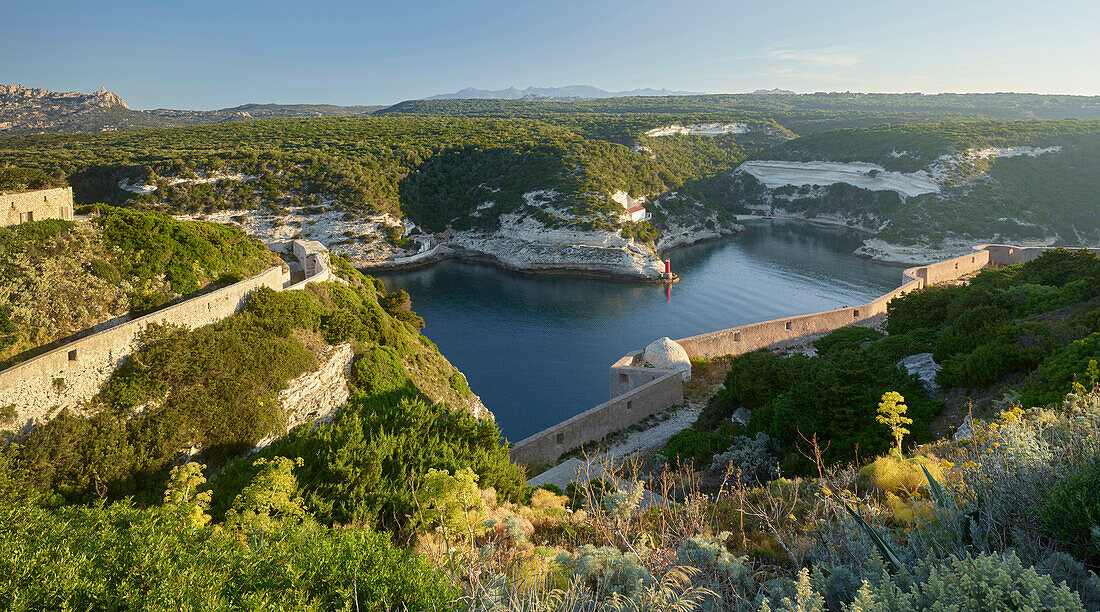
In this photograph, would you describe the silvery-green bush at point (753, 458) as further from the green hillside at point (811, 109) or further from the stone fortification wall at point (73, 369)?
the green hillside at point (811, 109)

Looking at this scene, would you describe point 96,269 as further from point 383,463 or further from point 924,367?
point 924,367


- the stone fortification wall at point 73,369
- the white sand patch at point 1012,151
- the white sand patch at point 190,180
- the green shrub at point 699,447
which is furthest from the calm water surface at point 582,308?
the white sand patch at point 1012,151

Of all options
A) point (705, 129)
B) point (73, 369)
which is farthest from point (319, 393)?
point (705, 129)

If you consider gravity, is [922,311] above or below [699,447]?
above

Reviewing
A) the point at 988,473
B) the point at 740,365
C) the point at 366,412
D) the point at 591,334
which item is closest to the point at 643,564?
the point at 988,473

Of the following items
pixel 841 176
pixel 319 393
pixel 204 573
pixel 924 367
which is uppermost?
pixel 841 176
